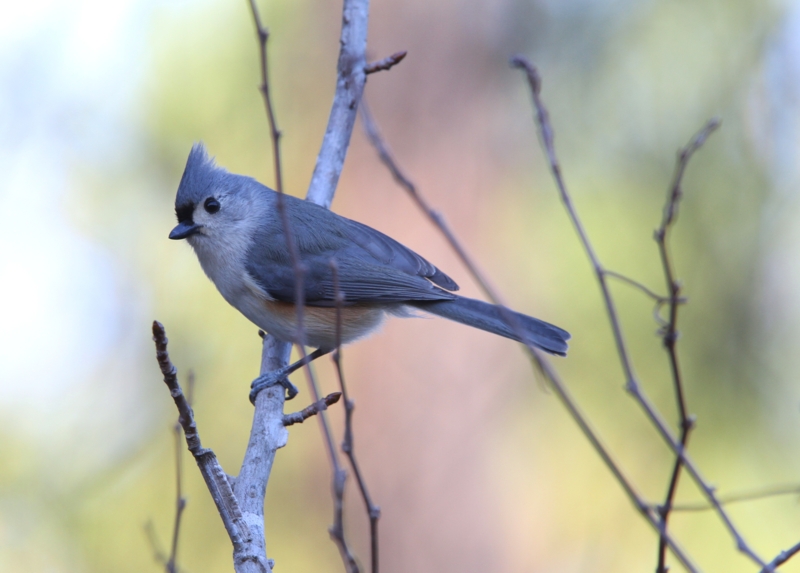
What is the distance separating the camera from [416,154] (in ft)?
16.0

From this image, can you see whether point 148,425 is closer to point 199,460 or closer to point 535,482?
point 535,482

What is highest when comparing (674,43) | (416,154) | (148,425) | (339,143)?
(674,43)

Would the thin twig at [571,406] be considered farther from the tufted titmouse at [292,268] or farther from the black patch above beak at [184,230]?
the black patch above beak at [184,230]

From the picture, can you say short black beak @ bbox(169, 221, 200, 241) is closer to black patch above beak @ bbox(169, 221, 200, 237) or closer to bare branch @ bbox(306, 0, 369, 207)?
black patch above beak @ bbox(169, 221, 200, 237)

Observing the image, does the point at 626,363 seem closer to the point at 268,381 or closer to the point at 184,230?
the point at 268,381

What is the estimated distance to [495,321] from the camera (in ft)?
9.36

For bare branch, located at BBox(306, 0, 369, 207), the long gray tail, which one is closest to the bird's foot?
the long gray tail

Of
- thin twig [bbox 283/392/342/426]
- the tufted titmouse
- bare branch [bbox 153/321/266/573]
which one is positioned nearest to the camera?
bare branch [bbox 153/321/266/573]

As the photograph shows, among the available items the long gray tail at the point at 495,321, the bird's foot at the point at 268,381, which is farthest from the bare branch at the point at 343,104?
the bird's foot at the point at 268,381

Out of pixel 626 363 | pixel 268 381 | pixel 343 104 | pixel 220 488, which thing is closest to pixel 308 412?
pixel 220 488

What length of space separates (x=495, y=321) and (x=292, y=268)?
914 mm

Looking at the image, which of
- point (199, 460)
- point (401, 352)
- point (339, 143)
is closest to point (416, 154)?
point (401, 352)

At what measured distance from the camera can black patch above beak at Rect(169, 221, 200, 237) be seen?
9.94ft

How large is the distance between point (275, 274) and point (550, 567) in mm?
3104
